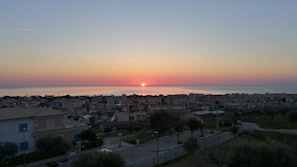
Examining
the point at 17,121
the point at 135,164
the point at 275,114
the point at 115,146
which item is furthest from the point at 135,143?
the point at 275,114

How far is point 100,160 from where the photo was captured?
1211cm

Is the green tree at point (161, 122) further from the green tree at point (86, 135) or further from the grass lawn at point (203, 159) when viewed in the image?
the grass lawn at point (203, 159)

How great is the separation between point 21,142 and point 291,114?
30.5 metres

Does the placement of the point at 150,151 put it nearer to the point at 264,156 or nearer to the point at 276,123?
the point at 264,156

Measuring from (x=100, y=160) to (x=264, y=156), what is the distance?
6.58m

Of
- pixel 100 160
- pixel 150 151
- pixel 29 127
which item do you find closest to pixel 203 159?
pixel 100 160

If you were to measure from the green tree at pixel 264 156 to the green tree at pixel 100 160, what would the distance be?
197 inches

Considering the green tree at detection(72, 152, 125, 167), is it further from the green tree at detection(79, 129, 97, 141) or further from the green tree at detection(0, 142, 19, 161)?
the green tree at detection(79, 129, 97, 141)

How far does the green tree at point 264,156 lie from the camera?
10.9 metres

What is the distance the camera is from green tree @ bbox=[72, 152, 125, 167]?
1197 cm

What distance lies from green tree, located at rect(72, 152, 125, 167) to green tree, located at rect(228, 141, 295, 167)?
5.02m

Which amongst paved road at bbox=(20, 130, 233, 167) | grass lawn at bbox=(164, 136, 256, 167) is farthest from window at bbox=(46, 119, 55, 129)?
grass lawn at bbox=(164, 136, 256, 167)

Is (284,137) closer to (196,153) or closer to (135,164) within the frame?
(196,153)

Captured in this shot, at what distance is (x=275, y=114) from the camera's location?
43594 mm
